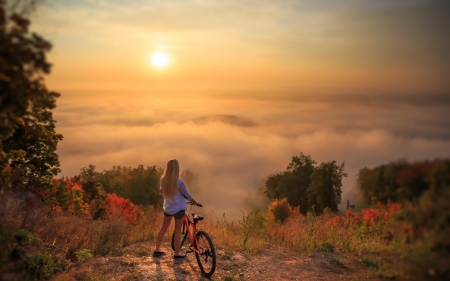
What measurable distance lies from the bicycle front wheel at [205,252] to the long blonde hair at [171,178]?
103cm

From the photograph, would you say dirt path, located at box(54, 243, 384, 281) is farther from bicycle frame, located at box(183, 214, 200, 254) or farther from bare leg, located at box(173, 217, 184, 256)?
bicycle frame, located at box(183, 214, 200, 254)

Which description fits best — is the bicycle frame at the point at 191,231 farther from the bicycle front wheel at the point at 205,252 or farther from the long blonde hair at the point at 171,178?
the long blonde hair at the point at 171,178

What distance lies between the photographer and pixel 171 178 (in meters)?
9.55

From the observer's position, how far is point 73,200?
21.6 metres

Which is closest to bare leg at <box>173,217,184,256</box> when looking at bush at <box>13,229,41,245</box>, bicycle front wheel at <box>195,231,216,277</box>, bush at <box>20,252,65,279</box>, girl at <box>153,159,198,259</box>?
girl at <box>153,159,198,259</box>

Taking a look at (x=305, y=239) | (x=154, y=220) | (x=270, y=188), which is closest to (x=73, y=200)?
(x=154, y=220)

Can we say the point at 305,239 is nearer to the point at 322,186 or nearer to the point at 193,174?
the point at 322,186

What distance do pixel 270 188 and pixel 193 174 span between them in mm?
68372

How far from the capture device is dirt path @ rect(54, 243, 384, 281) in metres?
9.23

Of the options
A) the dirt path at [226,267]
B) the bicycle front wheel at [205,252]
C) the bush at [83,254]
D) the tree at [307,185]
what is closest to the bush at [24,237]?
the dirt path at [226,267]

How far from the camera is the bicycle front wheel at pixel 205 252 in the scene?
923 cm

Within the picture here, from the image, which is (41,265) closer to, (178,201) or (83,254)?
(83,254)

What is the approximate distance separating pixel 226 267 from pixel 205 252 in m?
1.02

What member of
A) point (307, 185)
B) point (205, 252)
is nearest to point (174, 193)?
point (205, 252)
